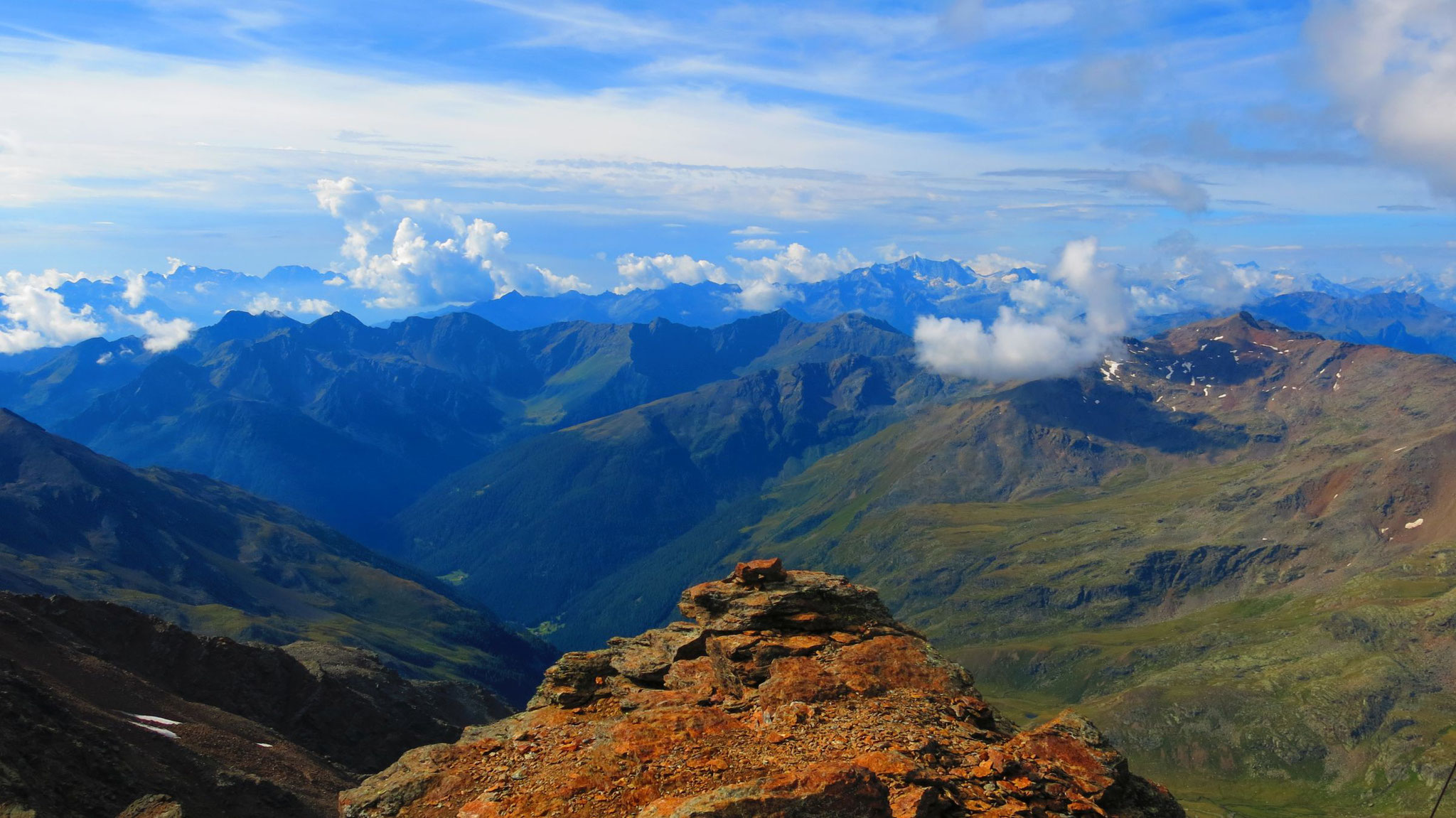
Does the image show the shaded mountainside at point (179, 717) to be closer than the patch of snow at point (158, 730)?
Yes

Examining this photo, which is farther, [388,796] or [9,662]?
[9,662]

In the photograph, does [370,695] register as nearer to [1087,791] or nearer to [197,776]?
[197,776]

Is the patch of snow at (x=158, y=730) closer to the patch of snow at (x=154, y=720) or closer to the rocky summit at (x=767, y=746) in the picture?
the patch of snow at (x=154, y=720)

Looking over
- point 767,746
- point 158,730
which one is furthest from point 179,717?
point 767,746

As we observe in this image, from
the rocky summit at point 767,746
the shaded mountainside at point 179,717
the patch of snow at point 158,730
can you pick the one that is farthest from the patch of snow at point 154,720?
the rocky summit at point 767,746

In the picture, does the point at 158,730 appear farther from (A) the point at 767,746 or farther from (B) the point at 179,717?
(A) the point at 767,746

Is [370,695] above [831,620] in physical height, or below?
below

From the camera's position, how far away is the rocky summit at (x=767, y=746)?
96.4 feet

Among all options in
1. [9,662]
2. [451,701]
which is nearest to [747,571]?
[9,662]

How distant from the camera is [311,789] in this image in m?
76.9

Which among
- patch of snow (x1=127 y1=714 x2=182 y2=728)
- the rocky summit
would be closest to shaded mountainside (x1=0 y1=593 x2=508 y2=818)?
patch of snow (x1=127 y1=714 x2=182 y2=728)

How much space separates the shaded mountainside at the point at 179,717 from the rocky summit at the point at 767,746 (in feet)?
116

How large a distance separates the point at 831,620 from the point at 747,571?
651cm

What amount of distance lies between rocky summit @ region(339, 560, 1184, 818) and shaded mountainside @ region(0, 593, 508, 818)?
116ft
